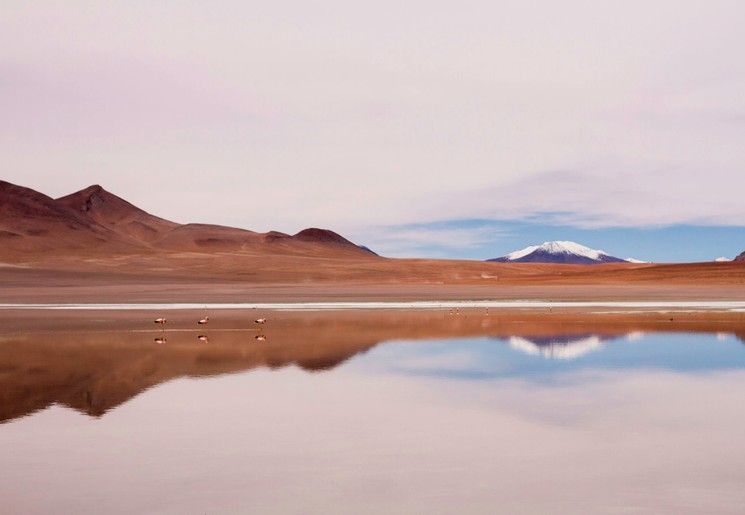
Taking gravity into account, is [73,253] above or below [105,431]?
above

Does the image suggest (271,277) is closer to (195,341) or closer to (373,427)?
(195,341)

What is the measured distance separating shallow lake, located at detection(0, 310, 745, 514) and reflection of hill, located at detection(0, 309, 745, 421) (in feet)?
0.38

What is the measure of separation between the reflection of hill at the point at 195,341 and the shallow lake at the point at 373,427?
12cm

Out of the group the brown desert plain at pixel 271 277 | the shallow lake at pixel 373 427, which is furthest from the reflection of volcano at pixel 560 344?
the brown desert plain at pixel 271 277

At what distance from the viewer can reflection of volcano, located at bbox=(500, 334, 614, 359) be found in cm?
1956

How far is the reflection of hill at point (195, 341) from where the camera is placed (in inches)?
572

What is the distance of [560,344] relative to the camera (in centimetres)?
2148

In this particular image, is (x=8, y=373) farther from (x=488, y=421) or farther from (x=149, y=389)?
(x=488, y=421)

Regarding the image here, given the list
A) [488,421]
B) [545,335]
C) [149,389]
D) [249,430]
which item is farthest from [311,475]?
[545,335]

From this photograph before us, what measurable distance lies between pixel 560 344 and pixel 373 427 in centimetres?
1178

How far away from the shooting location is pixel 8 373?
16031 millimetres

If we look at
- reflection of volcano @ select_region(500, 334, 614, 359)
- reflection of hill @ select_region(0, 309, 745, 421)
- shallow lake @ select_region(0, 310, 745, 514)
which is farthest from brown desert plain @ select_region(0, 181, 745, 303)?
shallow lake @ select_region(0, 310, 745, 514)

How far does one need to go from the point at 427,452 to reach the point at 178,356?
11144 millimetres

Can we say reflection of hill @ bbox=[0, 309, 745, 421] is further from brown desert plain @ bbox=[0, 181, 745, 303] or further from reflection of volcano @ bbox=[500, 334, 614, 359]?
brown desert plain @ bbox=[0, 181, 745, 303]
